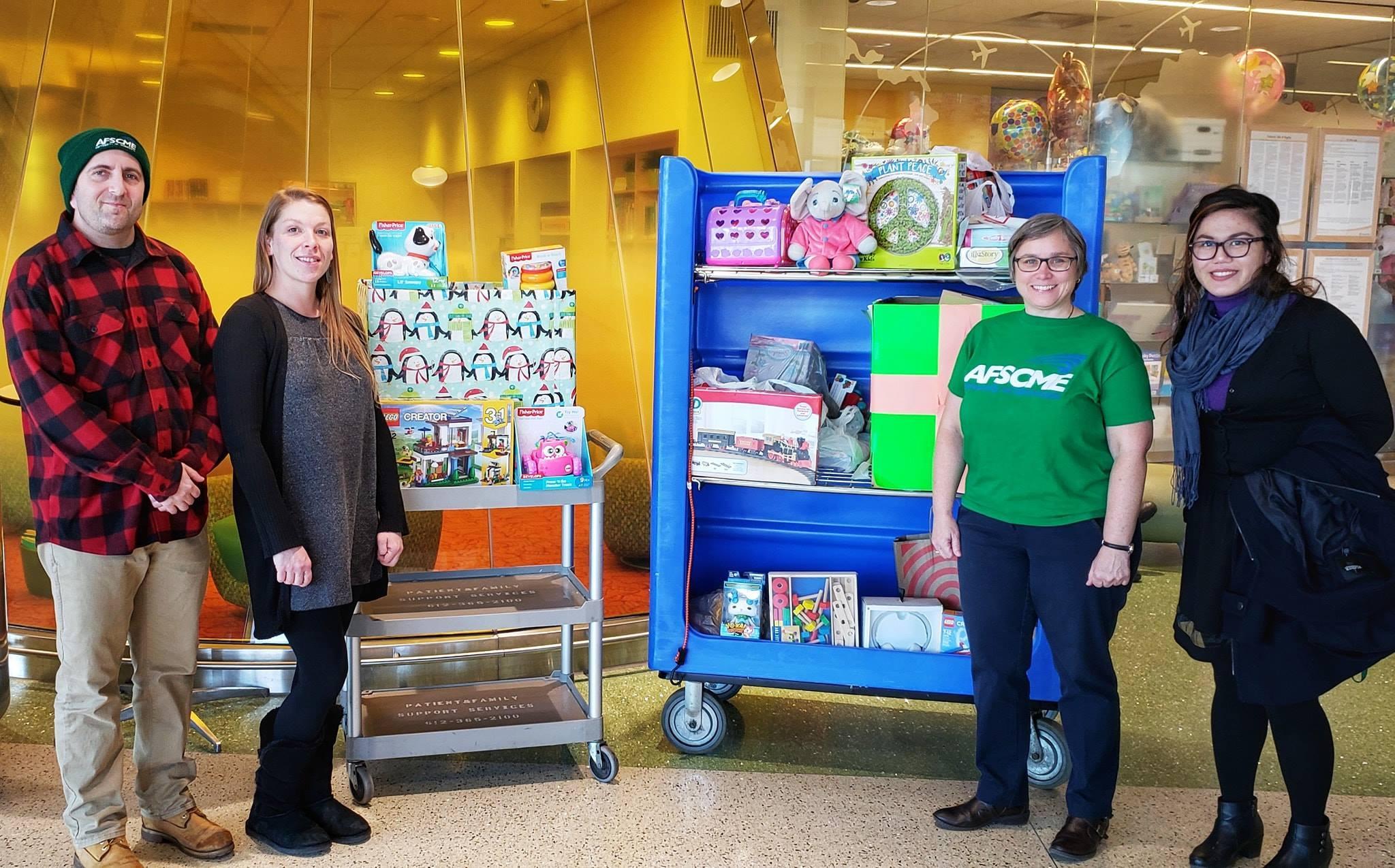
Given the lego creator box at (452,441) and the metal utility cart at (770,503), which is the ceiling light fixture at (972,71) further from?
the lego creator box at (452,441)

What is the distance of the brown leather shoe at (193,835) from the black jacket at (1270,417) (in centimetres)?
241

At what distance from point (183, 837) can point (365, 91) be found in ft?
8.69

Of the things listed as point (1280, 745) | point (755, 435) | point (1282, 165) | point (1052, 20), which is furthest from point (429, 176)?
point (1282, 165)

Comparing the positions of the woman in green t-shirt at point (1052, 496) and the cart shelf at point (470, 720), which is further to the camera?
the cart shelf at point (470, 720)

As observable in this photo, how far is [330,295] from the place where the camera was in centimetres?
262

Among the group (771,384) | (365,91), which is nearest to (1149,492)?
(771,384)

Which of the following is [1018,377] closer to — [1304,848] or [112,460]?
[1304,848]

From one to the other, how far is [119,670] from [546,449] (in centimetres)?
115

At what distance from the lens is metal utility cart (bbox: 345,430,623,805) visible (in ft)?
9.46

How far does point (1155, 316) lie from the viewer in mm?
6129

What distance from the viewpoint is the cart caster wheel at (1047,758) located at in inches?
120

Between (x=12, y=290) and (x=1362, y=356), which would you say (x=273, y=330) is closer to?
(x=12, y=290)

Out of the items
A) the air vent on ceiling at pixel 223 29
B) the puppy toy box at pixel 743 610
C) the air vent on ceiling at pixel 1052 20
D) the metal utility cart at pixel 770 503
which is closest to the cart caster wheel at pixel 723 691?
the metal utility cart at pixel 770 503

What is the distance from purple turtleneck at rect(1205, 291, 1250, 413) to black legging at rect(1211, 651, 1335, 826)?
1.98ft
